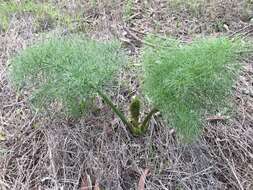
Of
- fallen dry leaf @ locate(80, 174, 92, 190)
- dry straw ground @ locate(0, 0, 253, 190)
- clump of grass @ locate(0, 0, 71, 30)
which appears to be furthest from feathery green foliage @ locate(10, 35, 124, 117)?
clump of grass @ locate(0, 0, 71, 30)

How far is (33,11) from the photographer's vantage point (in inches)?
115

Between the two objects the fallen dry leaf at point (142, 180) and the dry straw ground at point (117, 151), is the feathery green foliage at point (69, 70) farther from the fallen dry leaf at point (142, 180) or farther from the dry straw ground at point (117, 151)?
the fallen dry leaf at point (142, 180)

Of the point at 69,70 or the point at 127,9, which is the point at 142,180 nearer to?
the point at 69,70

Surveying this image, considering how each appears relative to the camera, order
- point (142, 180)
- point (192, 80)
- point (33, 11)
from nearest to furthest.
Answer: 1. point (192, 80)
2. point (142, 180)
3. point (33, 11)

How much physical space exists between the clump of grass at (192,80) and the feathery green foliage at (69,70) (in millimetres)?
200

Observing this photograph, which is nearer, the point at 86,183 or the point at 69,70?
the point at 69,70

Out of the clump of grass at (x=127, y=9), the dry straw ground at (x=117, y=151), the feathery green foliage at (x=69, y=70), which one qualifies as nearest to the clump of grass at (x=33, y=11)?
the clump of grass at (x=127, y=9)

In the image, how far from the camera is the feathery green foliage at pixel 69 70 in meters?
1.67

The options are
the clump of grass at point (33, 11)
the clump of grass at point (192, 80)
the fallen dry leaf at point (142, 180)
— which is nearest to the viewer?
the clump of grass at point (192, 80)

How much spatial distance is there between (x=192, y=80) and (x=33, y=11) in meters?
1.68

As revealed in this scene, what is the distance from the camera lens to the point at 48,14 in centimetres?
287

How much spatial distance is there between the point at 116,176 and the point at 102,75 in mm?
475

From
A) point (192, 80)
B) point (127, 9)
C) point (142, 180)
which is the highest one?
point (192, 80)

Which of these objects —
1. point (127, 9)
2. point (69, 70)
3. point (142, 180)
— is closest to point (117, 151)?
point (142, 180)
